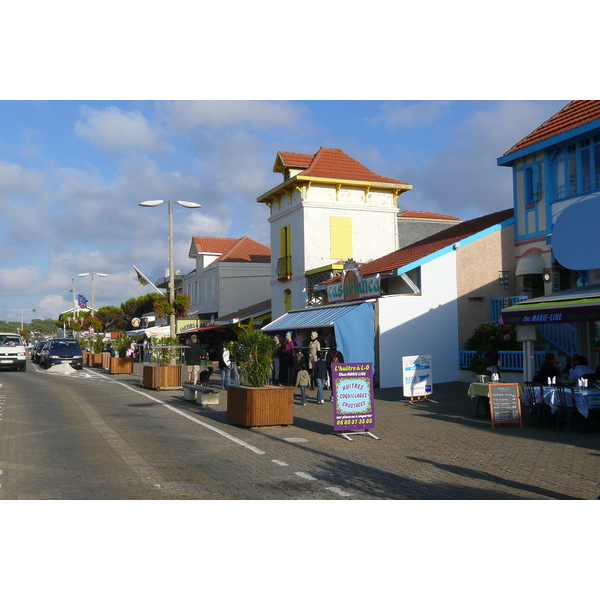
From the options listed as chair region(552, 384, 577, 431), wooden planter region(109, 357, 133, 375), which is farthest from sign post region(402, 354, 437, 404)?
wooden planter region(109, 357, 133, 375)

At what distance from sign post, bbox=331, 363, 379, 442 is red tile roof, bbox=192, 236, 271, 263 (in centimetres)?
3404

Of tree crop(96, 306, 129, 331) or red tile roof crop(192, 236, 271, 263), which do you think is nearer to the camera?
red tile roof crop(192, 236, 271, 263)

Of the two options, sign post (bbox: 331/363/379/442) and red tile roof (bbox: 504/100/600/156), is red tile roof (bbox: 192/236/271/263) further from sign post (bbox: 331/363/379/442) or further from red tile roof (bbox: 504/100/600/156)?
sign post (bbox: 331/363/379/442)

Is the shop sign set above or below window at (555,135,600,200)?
below

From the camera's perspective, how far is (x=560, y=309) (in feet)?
45.4

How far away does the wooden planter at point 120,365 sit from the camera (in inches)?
1203

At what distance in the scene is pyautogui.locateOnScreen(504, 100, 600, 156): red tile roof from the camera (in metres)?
18.0

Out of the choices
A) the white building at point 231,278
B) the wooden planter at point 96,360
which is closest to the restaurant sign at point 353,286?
the wooden planter at point 96,360

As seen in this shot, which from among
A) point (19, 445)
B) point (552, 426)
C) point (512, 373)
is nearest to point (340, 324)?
point (512, 373)

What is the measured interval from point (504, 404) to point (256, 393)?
4940 mm

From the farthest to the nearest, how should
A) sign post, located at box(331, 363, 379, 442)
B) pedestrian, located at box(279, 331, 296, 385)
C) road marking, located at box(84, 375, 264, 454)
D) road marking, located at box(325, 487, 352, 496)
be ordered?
pedestrian, located at box(279, 331, 296, 385) < sign post, located at box(331, 363, 379, 442) < road marking, located at box(84, 375, 264, 454) < road marking, located at box(325, 487, 352, 496)

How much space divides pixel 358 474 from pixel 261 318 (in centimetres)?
2888

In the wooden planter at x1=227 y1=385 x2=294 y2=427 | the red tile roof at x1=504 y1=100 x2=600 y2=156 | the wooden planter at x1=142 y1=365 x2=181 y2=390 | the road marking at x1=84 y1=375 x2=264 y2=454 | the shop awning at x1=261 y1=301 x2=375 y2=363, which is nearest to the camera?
the road marking at x1=84 y1=375 x2=264 y2=454

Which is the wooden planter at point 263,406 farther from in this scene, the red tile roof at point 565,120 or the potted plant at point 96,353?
the potted plant at point 96,353
